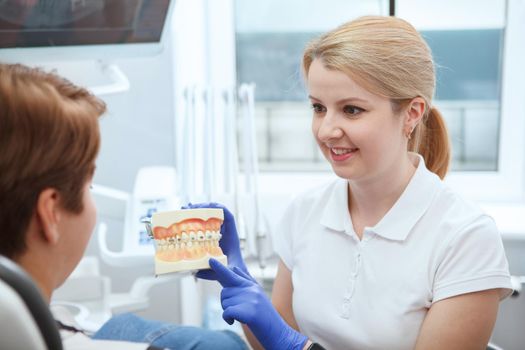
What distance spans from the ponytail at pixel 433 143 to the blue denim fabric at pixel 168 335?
632 mm

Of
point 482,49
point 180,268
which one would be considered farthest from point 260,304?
point 482,49

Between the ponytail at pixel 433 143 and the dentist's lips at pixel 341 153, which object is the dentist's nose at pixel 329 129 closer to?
the dentist's lips at pixel 341 153

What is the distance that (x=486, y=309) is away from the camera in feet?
4.57

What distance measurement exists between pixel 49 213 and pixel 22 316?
262 mm

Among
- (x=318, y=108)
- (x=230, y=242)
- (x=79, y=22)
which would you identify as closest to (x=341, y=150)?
(x=318, y=108)

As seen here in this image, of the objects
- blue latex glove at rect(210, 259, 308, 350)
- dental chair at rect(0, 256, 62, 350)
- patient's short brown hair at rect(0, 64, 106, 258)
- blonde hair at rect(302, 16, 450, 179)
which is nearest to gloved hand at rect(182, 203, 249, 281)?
blue latex glove at rect(210, 259, 308, 350)

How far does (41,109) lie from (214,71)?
168 centimetres

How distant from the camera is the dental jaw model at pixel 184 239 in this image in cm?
136

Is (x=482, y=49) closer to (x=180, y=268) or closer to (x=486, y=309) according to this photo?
(x=486, y=309)

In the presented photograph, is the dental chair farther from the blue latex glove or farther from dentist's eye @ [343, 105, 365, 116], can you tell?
dentist's eye @ [343, 105, 365, 116]

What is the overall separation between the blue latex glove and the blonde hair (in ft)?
1.58

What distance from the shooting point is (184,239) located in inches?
54.2

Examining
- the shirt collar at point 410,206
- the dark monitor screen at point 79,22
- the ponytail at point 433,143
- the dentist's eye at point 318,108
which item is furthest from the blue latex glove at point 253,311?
the dark monitor screen at point 79,22

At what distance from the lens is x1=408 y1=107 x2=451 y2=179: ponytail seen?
1.60 meters
